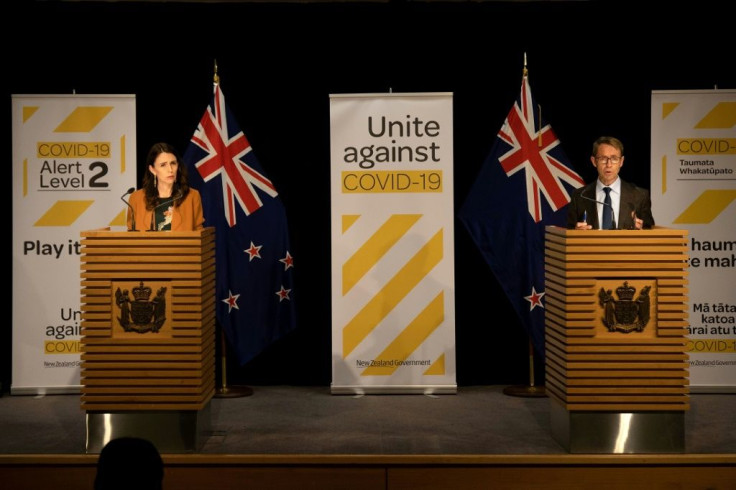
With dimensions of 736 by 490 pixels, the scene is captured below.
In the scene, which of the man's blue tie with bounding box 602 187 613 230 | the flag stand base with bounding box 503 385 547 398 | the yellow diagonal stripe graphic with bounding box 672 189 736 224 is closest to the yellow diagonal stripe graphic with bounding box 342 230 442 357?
the flag stand base with bounding box 503 385 547 398

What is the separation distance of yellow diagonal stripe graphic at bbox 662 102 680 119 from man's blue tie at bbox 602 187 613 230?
6.55 ft

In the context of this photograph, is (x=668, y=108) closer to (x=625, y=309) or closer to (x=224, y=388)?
(x=625, y=309)

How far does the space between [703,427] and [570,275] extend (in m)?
1.53

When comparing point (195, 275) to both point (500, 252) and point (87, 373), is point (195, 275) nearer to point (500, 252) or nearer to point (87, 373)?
point (87, 373)

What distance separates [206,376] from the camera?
20.3ft

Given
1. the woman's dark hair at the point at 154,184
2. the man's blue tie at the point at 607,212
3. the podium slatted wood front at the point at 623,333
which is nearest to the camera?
the podium slatted wood front at the point at 623,333

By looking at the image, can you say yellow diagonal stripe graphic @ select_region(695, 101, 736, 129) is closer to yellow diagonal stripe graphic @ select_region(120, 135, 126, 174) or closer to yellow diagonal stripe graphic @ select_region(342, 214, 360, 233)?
yellow diagonal stripe graphic @ select_region(342, 214, 360, 233)

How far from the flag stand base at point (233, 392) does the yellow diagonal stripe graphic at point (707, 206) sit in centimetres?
333

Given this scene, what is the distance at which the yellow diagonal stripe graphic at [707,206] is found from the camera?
7.79 metres

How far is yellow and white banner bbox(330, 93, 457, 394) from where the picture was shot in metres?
7.78

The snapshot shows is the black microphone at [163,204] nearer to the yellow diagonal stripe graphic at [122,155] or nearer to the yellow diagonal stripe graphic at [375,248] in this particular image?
the yellow diagonal stripe graphic at [122,155]

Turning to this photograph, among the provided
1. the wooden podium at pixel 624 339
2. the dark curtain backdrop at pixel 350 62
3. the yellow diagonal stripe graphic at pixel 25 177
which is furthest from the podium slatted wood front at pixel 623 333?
the yellow diagonal stripe graphic at pixel 25 177

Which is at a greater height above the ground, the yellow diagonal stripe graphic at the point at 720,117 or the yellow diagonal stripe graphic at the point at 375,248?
the yellow diagonal stripe graphic at the point at 720,117

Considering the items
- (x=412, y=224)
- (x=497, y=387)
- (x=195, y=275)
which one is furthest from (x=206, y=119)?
(x=497, y=387)
